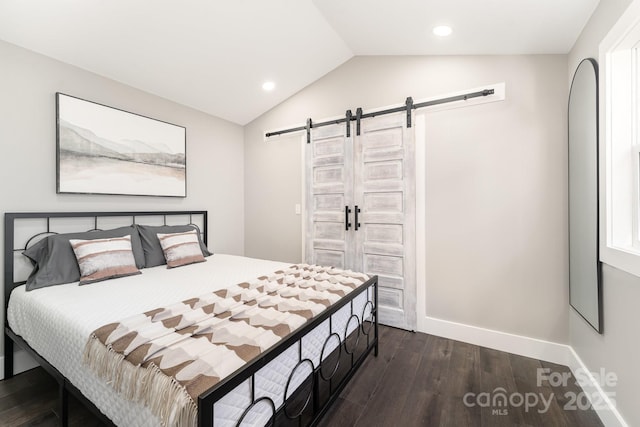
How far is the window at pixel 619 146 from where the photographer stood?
148 cm

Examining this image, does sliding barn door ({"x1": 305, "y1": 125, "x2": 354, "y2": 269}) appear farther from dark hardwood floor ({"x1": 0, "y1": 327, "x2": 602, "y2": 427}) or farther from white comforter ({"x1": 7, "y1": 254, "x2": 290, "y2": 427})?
dark hardwood floor ({"x1": 0, "y1": 327, "x2": 602, "y2": 427})

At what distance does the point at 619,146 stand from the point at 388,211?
167 centimetres

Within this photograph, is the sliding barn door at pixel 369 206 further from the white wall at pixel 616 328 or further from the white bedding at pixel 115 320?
the white wall at pixel 616 328

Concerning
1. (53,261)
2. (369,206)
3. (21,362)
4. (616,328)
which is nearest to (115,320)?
(53,261)

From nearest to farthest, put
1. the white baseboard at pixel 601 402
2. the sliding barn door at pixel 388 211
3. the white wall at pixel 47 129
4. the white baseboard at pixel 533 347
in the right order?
the white baseboard at pixel 601 402
the white baseboard at pixel 533 347
the white wall at pixel 47 129
the sliding barn door at pixel 388 211

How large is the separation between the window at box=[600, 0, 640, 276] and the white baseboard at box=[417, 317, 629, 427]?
80cm

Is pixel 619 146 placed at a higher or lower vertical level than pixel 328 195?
higher

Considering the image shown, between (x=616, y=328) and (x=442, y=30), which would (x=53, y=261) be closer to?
(x=442, y=30)

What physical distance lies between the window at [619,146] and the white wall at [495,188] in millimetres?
632

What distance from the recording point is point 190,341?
3.76 feet

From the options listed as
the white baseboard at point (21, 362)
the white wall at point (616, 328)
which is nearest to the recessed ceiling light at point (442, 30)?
the white wall at point (616, 328)

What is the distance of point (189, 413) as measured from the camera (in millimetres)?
850

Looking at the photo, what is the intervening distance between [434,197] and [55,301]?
2.89m

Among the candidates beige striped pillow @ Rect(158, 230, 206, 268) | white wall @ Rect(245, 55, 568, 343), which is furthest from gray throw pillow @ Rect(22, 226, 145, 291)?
white wall @ Rect(245, 55, 568, 343)
